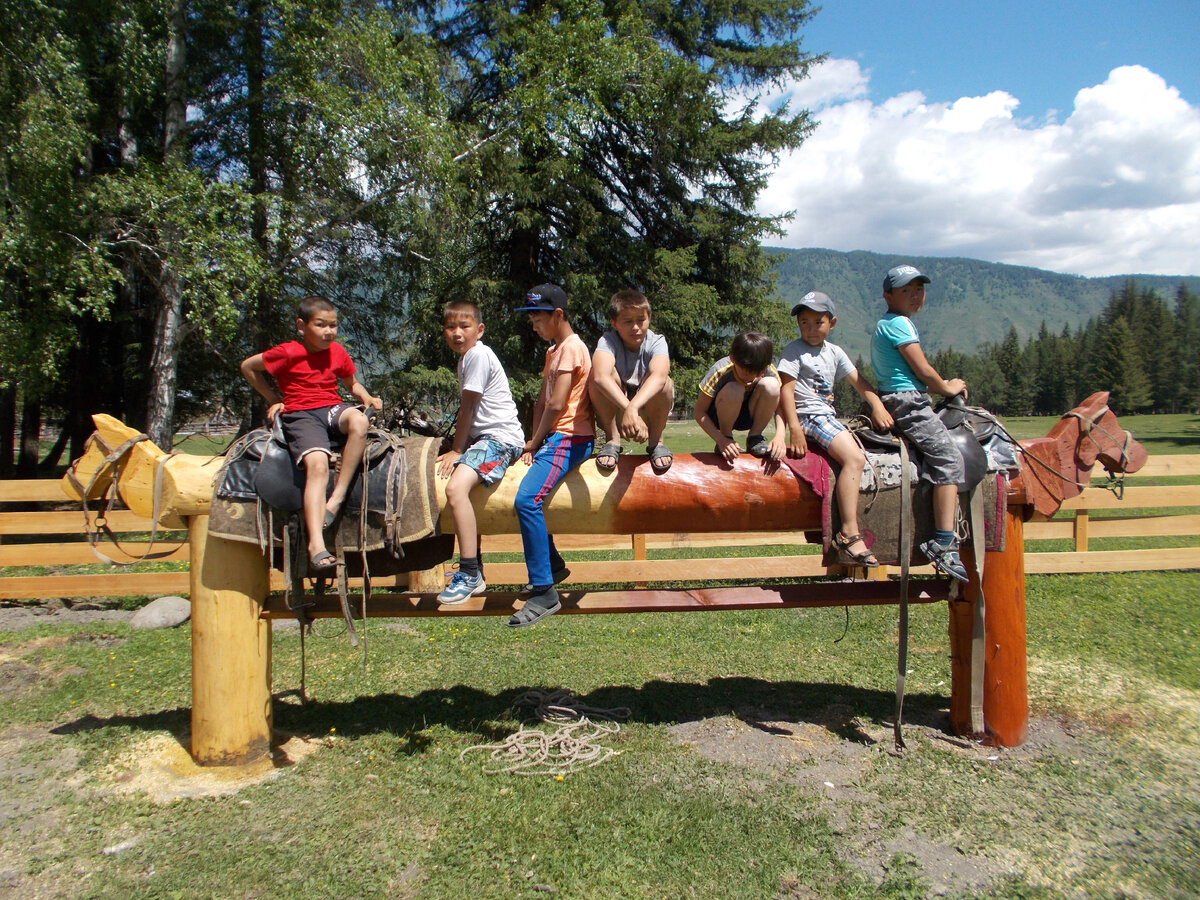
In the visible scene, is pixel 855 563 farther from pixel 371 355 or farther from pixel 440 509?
pixel 371 355

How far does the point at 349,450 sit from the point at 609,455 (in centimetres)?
138

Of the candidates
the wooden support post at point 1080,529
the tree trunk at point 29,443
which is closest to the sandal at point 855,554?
the wooden support post at point 1080,529

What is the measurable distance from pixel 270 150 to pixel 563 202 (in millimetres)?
6135

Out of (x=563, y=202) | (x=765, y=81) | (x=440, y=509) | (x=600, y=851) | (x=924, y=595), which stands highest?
(x=765, y=81)

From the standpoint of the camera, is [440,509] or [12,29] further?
[12,29]

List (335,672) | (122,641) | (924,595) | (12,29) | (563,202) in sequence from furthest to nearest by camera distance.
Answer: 1. (563,202)
2. (12,29)
3. (122,641)
4. (335,672)
5. (924,595)

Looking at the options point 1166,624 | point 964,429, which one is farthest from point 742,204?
point 964,429

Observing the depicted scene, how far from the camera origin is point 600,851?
338 cm

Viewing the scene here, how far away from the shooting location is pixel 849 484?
4094 mm

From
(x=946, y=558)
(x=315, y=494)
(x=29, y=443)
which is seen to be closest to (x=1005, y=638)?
(x=946, y=558)

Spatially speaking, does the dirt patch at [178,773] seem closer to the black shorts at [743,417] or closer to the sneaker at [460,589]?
the sneaker at [460,589]

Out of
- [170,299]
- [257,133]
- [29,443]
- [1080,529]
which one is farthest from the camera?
[29,443]

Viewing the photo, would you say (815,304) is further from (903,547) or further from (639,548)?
(639,548)

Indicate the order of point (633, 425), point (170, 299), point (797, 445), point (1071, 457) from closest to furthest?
point (633, 425) → point (797, 445) → point (1071, 457) → point (170, 299)
